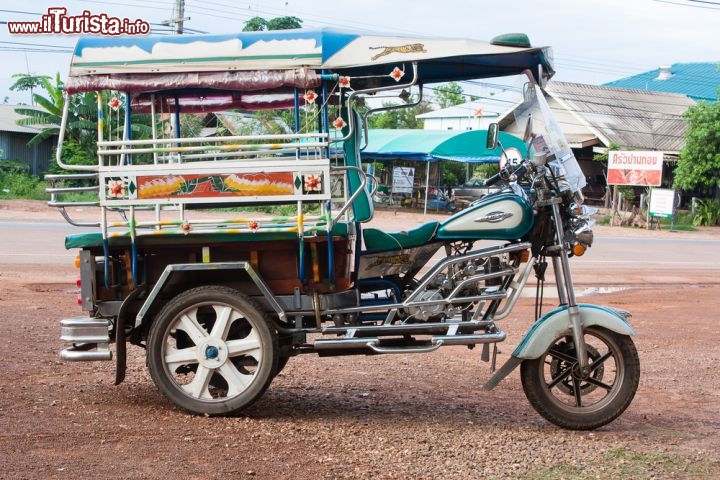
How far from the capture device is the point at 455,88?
165 ft

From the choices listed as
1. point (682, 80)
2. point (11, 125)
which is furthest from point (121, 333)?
point (682, 80)

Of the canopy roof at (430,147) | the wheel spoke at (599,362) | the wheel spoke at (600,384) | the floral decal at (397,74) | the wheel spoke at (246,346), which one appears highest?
the floral decal at (397,74)

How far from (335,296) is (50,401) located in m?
2.00

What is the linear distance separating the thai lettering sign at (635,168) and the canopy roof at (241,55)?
2688 centimetres

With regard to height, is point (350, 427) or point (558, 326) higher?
point (558, 326)

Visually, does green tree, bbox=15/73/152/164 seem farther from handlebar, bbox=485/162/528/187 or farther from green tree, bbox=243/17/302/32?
handlebar, bbox=485/162/528/187

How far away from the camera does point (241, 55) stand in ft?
18.4

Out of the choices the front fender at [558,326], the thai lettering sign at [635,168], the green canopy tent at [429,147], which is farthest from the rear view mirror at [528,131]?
the thai lettering sign at [635,168]

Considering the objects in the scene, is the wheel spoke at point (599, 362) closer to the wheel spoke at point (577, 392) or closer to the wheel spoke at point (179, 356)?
the wheel spoke at point (577, 392)

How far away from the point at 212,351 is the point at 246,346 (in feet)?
0.72

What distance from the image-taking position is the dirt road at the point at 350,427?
4.81m

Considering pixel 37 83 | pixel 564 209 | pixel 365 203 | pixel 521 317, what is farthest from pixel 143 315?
pixel 37 83

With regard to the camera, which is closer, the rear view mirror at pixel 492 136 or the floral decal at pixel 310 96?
the floral decal at pixel 310 96

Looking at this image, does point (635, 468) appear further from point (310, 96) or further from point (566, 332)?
point (310, 96)
